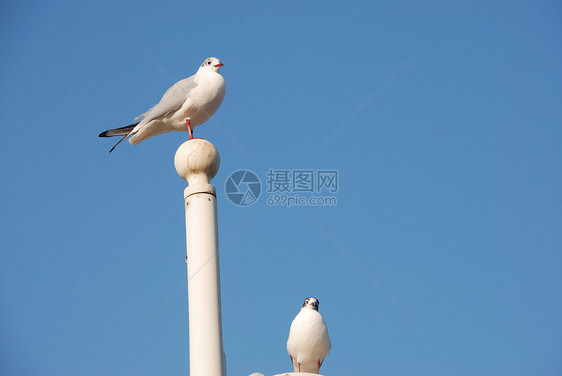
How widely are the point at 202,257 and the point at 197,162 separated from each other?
1.45 meters

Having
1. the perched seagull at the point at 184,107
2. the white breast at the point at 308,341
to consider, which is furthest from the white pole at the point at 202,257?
the white breast at the point at 308,341

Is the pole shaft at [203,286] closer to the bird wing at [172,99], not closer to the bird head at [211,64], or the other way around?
the bird wing at [172,99]

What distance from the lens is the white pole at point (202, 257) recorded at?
10742mm

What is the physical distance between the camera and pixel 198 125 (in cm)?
1394

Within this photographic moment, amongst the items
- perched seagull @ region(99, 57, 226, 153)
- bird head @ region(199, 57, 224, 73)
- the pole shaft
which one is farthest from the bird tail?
the pole shaft

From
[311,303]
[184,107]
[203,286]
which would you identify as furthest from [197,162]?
[311,303]

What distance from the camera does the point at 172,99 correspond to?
13664mm

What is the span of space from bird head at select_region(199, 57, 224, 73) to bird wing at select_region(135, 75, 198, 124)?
287 millimetres

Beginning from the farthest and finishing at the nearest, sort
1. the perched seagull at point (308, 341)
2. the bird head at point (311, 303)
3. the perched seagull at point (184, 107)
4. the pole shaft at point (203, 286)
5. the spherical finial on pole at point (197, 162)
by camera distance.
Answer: the bird head at point (311, 303), the perched seagull at point (308, 341), the perched seagull at point (184, 107), the spherical finial on pole at point (197, 162), the pole shaft at point (203, 286)

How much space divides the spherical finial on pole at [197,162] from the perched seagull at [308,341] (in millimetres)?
3681

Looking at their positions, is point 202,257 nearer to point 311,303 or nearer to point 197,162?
point 197,162

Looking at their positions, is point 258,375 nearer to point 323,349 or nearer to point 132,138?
point 323,349

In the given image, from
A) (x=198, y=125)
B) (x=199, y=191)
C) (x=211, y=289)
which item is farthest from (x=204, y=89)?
(x=211, y=289)

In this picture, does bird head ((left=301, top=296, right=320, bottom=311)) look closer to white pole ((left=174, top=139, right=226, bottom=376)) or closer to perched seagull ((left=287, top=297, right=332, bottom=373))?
perched seagull ((left=287, top=297, right=332, bottom=373))
